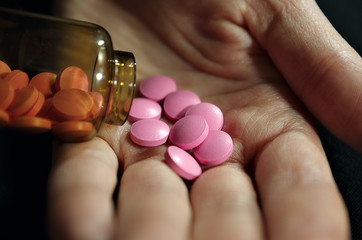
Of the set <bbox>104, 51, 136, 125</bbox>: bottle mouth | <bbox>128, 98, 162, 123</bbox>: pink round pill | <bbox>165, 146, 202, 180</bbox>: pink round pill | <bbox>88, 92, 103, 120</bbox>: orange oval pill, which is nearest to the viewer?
<bbox>165, 146, 202, 180</bbox>: pink round pill

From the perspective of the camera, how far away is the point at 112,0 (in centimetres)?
202

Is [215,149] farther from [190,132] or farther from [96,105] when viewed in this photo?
[96,105]

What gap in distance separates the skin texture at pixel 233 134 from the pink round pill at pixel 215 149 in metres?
0.04

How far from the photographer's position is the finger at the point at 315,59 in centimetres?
125

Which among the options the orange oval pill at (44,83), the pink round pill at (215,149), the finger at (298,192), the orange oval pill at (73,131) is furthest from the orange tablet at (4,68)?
the finger at (298,192)

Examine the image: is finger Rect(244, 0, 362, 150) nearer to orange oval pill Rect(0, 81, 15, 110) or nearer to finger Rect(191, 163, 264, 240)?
finger Rect(191, 163, 264, 240)

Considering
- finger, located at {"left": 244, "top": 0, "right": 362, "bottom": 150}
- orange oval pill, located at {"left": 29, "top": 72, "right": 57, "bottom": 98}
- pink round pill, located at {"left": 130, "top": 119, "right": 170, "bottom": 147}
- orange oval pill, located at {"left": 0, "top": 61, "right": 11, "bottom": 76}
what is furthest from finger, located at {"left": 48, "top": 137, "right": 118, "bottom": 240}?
finger, located at {"left": 244, "top": 0, "right": 362, "bottom": 150}

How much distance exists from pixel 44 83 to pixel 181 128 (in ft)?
1.75

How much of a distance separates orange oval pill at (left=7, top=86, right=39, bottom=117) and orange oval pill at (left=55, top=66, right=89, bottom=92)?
0.11m

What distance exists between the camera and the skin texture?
94cm

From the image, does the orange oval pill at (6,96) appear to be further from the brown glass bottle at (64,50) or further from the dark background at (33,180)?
the brown glass bottle at (64,50)

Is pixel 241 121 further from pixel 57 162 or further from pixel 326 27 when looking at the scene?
pixel 57 162

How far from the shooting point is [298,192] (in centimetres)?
99

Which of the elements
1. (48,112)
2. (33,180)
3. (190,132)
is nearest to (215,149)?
(190,132)
